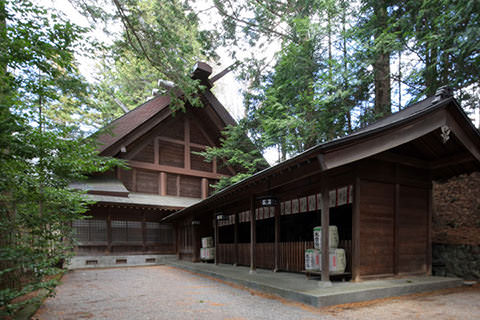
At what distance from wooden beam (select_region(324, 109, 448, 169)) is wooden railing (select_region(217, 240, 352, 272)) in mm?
2190

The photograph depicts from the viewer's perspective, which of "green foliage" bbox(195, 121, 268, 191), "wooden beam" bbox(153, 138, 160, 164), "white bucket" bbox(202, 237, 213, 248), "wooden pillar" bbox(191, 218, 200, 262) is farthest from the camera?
"wooden beam" bbox(153, 138, 160, 164)

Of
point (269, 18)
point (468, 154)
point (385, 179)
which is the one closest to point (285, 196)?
point (385, 179)

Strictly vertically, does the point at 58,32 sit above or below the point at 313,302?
above

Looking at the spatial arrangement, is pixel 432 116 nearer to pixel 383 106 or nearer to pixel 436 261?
pixel 436 261

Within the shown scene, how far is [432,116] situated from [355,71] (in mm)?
6067

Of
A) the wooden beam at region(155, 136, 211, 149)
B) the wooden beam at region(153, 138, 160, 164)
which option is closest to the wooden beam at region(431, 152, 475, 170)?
the wooden beam at region(155, 136, 211, 149)

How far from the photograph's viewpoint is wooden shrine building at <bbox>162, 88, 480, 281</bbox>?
5.95 meters

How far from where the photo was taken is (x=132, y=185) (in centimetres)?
1605

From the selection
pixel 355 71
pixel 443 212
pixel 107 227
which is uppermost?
pixel 355 71

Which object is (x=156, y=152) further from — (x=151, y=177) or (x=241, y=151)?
(x=241, y=151)

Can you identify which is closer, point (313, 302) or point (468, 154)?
point (313, 302)

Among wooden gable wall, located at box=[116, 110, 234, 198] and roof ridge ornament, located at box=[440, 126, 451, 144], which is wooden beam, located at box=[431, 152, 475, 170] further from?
wooden gable wall, located at box=[116, 110, 234, 198]

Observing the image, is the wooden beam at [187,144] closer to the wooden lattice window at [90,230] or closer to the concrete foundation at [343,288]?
the wooden lattice window at [90,230]

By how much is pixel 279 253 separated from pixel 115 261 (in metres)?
9.53
